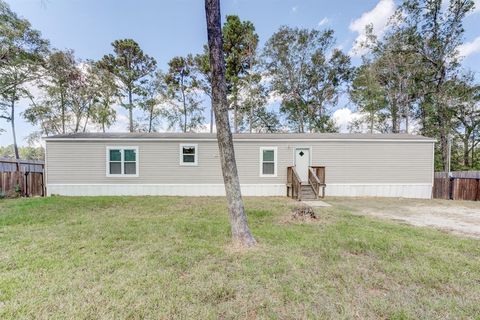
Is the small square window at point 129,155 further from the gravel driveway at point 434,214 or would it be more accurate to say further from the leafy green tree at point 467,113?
the leafy green tree at point 467,113

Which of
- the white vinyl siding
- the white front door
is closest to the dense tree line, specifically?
the white vinyl siding

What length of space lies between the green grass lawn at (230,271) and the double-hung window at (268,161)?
5071 mm

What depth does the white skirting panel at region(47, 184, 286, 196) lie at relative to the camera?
9344 mm

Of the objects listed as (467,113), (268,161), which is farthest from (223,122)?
(467,113)

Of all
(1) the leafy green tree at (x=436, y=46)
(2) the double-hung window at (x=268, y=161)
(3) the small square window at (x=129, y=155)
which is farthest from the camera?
(1) the leafy green tree at (x=436, y=46)

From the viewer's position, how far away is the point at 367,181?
1007cm

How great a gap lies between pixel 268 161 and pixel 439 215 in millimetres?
5817

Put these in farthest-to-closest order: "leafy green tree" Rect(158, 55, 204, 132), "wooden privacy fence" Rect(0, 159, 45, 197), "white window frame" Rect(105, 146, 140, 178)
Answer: "leafy green tree" Rect(158, 55, 204, 132) < "white window frame" Rect(105, 146, 140, 178) < "wooden privacy fence" Rect(0, 159, 45, 197)

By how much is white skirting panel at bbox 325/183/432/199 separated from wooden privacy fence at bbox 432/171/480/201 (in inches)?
32.0

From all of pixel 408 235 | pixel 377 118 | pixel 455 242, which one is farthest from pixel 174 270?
pixel 377 118

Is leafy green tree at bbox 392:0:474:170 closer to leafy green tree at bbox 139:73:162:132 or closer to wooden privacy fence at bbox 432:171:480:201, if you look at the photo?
wooden privacy fence at bbox 432:171:480:201

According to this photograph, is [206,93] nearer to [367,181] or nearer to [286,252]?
[367,181]

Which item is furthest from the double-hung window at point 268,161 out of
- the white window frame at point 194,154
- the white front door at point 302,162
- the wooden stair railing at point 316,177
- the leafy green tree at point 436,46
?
the leafy green tree at point 436,46

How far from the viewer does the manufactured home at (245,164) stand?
30.9 feet
